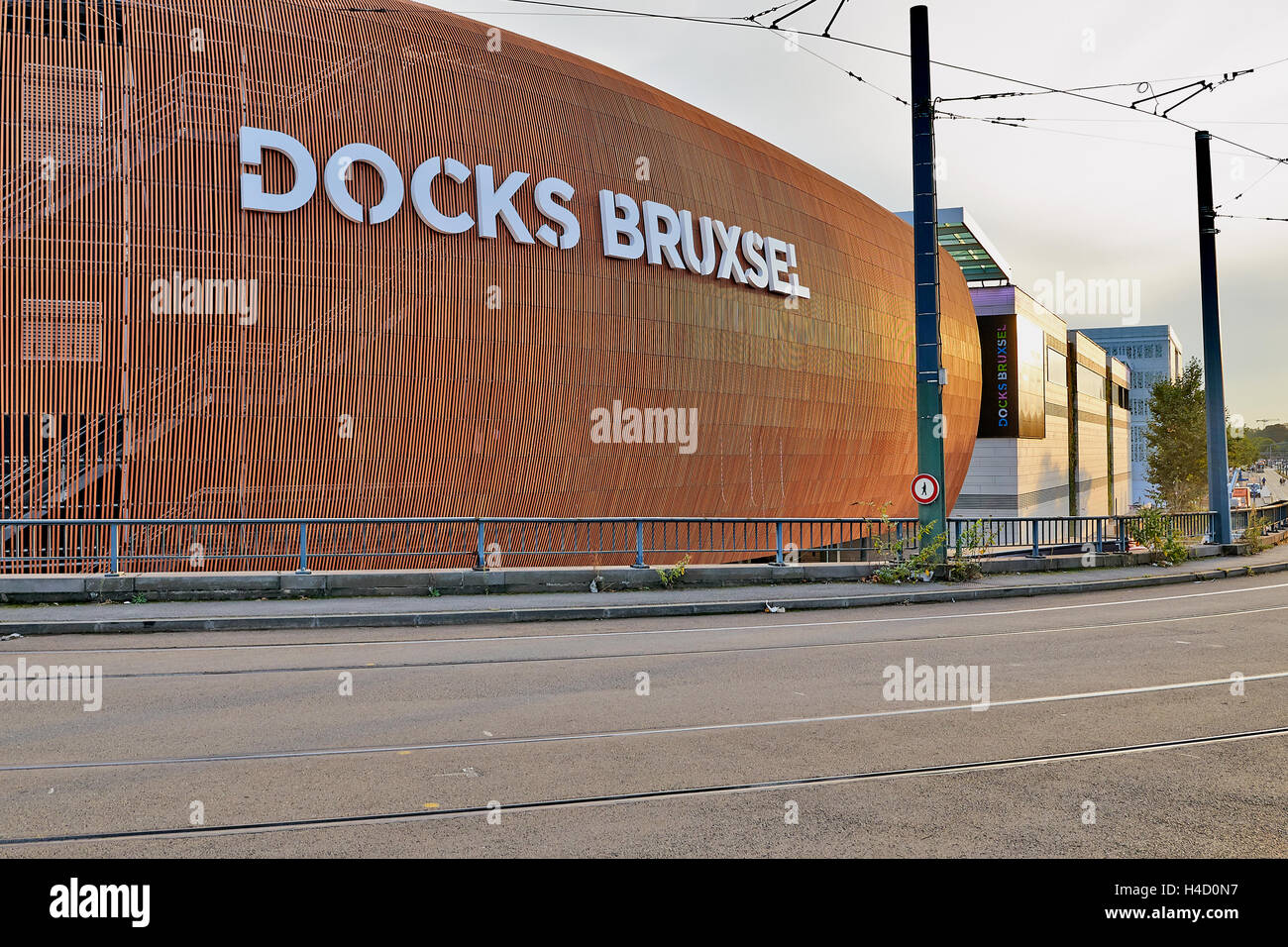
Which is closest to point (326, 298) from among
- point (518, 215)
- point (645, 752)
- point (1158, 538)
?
point (518, 215)

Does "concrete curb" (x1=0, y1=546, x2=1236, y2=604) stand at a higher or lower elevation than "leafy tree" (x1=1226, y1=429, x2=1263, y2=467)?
lower

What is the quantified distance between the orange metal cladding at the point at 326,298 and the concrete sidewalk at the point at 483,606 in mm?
2569

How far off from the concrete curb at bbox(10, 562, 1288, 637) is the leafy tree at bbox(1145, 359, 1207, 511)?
161 ft

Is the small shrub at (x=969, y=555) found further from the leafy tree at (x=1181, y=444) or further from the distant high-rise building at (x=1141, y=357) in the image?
the distant high-rise building at (x=1141, y=357)

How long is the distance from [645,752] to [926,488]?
12.4 metres

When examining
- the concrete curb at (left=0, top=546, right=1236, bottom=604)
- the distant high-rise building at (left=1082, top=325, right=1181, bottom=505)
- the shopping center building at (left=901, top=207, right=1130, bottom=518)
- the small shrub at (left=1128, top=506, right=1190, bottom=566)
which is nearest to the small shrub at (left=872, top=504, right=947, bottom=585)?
the concrete curb at (left=0, top=546, right=1236, bottom=604)

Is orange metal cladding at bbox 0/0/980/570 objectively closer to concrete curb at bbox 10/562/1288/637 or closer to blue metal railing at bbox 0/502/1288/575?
blue metal railing at bbox 0/502/1288/575

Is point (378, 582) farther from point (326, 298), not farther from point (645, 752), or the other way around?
point (645, 752)

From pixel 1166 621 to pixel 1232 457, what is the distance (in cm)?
5485

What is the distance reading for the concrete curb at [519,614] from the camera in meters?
12.2

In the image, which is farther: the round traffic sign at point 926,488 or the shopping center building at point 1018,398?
the shopping center building at point 1018,398

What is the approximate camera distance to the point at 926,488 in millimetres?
17672

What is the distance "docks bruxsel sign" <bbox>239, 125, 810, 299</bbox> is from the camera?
2012 cm

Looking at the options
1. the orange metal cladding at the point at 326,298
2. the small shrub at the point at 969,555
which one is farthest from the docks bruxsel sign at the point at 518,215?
the small shrub at the point at 969,555
